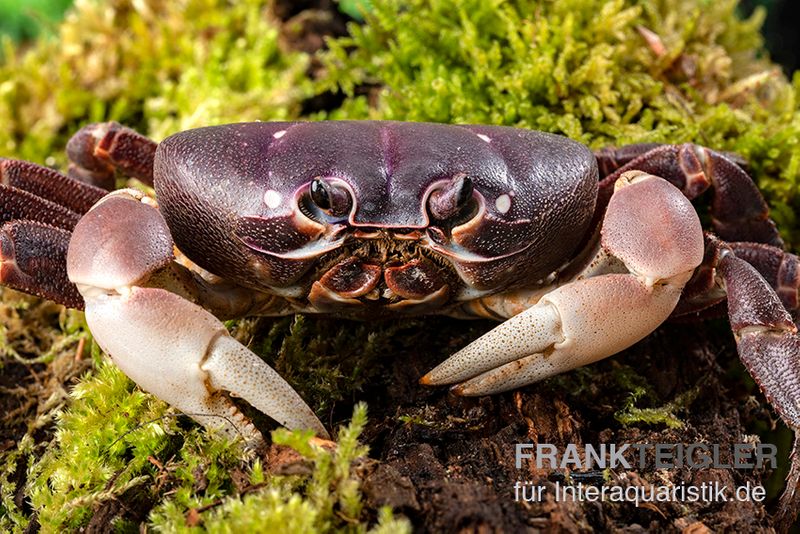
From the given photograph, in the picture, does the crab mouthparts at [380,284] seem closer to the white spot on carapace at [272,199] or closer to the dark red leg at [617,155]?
the white spot on carapace at [272,199]

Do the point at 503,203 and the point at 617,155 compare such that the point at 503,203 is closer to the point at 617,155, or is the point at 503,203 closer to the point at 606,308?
the point at 606,308

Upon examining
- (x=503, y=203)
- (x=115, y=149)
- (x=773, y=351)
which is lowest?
(x=773, y=351)

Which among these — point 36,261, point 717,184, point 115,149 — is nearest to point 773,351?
point 717,184

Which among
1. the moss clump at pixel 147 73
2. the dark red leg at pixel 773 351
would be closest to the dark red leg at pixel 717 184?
the dark red leg at pixel 773 351

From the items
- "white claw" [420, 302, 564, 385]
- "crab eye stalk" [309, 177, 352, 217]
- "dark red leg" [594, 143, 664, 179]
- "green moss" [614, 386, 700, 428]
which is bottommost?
"green moss" [614, 386, 700, 428]

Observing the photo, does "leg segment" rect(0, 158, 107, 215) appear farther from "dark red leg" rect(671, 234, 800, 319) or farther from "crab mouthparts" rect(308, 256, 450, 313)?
"dark red leg" rect(671, 234, 800, 319)

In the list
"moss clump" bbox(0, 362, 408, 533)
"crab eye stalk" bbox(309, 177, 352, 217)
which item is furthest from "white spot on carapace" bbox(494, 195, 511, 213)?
"moss clump" bbox(0, 362, 408, 533)

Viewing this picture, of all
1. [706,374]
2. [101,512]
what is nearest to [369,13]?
[706,374]
